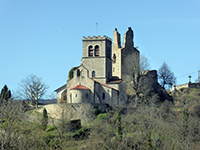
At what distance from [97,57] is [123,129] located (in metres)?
18.0

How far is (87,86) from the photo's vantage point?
A: 5959 centimetres

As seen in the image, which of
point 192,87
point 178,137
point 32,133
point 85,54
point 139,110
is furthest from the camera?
point 192,87

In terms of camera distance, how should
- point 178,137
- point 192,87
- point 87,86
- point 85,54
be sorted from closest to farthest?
point 178,137, point 87,86, point 85,54, point 192,87

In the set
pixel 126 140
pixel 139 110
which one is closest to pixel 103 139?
pixel 126 140

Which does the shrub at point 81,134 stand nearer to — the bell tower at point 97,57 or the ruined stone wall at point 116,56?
the bell tower at point 97,57

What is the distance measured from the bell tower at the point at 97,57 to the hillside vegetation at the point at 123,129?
7275 millimetres

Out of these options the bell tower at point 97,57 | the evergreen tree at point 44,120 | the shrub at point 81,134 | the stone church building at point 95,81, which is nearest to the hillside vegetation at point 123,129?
the shrub at point 81,134

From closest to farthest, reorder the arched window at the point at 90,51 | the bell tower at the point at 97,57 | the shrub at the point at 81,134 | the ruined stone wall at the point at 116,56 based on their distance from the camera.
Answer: the shrub at the point at 81,134 → the bell tower at the point at 97,57 → the arched window at the point at 90,51 → the ruined stone wall at the point at 116,56

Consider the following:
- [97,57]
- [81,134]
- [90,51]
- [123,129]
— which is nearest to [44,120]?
[81,134]

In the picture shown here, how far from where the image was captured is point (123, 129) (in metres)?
48.7

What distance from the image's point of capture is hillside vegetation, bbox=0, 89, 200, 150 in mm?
36781

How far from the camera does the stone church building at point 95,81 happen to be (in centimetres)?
5831

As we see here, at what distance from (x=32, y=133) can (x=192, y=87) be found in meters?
47.5

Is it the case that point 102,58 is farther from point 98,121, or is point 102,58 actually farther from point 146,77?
point 98,121
